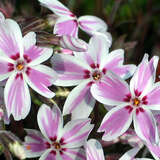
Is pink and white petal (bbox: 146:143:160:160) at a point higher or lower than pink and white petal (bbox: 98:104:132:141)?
lower

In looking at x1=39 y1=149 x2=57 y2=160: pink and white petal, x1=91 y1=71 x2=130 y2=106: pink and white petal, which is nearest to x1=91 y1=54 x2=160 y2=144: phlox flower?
x1=91 y1=71 x2=130 y2=106: pink and white petal

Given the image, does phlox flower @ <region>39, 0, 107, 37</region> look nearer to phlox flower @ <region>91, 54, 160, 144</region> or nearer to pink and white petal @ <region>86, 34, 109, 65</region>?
pink and white petal @ <region>86, 34, 109, 65</region>

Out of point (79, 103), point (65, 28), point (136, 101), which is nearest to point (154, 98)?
point (136, 101)

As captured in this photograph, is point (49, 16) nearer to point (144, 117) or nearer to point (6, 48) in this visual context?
point (6, 48)

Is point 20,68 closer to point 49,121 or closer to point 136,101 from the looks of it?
point 49,121

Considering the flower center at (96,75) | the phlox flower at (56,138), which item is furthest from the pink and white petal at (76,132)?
the flower center at (96,75)

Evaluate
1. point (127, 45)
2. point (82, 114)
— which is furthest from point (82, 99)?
point (127, 45)

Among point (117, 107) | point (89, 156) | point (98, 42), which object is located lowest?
point (89, 156)

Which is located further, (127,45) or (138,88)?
(127,45)
